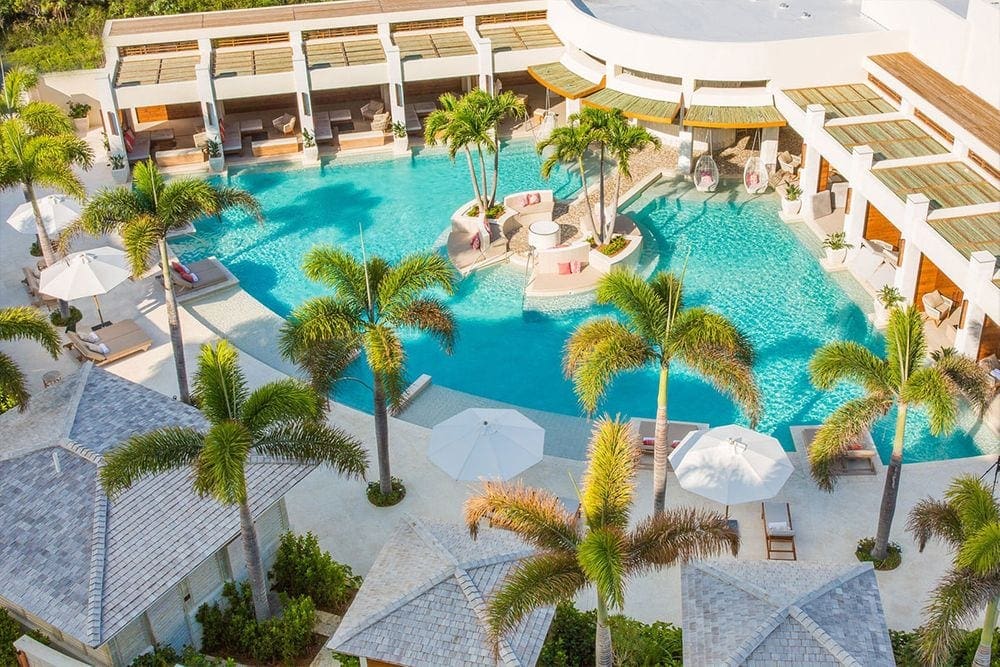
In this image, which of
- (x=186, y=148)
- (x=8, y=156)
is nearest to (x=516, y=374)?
(x=8, y=156)

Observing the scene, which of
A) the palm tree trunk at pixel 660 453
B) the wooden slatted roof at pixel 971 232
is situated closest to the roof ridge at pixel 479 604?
the palm tree trunk at pixel 660 453

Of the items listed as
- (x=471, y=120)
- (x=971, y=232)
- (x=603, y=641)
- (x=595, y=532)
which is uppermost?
(x=471, y=120)

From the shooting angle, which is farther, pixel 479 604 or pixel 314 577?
pixel 314 577

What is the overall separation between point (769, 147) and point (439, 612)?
73.2ft

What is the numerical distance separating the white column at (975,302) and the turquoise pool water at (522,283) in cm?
224

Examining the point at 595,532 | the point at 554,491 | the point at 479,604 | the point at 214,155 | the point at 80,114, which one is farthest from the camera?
the point at 80,114

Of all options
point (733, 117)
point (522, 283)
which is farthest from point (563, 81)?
point (522, 283)

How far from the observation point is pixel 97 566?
18016 millimetres

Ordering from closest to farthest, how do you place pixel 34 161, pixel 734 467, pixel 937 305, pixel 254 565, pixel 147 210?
pixel 254 565
pixel 734 467
pixel 147 210
pixel 937 305
pixel 34 161

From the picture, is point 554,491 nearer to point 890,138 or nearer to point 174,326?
point 174,326

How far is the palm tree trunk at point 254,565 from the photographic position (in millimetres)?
18328

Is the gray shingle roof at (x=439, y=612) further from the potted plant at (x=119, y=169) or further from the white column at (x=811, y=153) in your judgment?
the potted plant at (x=119, y=169)

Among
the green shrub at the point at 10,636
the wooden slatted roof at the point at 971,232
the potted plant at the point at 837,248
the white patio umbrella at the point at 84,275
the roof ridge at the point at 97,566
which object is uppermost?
the wooden slatted roof at the point at 971,232

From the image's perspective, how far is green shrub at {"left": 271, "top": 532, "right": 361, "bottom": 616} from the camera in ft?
66.2
